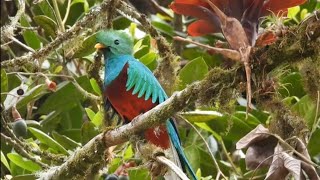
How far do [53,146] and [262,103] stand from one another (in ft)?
3.88

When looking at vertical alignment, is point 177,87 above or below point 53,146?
above

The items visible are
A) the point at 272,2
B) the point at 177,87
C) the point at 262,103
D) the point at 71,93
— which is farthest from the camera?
the point at 71,93

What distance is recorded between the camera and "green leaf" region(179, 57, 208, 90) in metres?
2.75

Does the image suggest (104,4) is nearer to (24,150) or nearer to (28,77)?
(24,150)

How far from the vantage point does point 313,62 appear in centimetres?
175

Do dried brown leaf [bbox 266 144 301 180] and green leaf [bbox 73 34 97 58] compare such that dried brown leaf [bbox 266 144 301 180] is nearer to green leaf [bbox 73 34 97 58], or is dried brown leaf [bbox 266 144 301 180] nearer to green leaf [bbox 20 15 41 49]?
green leaf [bbox 73 34 97 58]

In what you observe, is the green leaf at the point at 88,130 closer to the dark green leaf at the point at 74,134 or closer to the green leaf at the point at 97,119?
the green leaf at the point at 97,119

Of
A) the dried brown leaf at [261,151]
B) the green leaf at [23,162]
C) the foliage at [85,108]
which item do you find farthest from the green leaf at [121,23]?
the dried brown leaf at [261,151]

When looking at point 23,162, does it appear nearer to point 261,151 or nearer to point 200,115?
point 200,115

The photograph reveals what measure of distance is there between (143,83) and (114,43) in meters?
0.21

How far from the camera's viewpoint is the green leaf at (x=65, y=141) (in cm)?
286

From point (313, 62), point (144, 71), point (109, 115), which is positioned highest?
point (313, 62)

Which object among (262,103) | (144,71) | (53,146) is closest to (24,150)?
(53,146)

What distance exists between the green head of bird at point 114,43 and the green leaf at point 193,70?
0.83 feet
